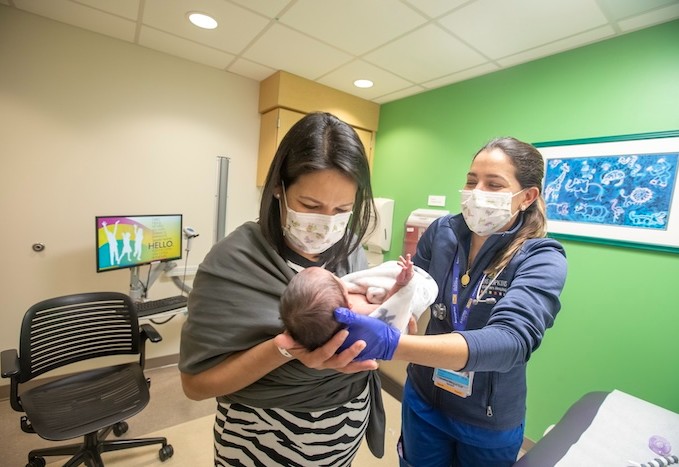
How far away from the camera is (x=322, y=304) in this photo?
2.14ft

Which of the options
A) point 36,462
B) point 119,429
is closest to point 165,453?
point 119,429

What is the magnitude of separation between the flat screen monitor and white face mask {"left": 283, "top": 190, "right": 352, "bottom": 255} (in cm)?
185

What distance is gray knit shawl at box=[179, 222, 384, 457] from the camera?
75cm

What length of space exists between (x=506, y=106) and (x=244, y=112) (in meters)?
2.21

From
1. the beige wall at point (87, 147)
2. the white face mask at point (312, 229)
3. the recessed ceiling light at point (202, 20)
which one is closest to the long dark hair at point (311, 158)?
the white face mask at point (312, 229)

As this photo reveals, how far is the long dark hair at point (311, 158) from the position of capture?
0.80 meters

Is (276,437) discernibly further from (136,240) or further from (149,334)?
(136,240)

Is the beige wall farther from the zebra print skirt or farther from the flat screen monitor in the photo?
the zebra print skirt

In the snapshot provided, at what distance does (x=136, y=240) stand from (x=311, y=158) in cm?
204

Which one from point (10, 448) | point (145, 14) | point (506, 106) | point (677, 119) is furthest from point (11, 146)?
point (677, 119)

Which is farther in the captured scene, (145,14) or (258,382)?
(145,14)

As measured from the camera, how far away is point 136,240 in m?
2.28

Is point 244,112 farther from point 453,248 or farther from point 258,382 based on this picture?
point 258,382

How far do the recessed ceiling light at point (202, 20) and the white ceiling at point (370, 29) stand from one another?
0.14ft
